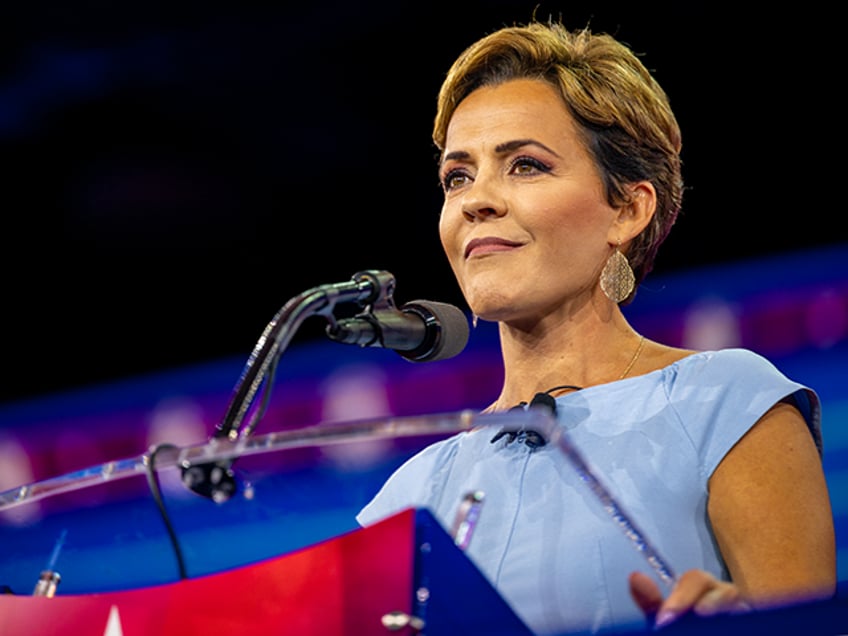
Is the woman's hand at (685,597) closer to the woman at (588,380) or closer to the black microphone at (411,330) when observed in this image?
the woman at (588,380)

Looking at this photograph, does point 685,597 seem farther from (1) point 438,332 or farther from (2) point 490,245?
(2) point 490,245

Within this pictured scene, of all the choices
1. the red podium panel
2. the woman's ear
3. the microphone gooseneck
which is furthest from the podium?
the woman's ear

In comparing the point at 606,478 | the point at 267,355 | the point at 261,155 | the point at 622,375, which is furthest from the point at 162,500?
the point at 261,155

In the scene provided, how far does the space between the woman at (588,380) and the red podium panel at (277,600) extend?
34 centimetres

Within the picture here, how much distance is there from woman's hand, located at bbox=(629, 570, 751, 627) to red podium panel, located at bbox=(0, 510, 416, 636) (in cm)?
21

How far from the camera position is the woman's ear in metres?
2.06

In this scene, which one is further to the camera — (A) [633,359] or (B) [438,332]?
(A) [633,359]

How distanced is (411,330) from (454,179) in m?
0.74

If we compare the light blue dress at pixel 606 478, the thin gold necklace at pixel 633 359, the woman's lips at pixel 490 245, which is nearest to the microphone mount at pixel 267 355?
the light blue dress at pixel 606 478

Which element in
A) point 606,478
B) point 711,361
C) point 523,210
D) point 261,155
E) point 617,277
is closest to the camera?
point 606,478

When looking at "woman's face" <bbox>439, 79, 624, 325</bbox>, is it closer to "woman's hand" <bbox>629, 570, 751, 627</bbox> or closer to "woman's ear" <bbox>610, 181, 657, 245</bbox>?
"woman's ear" <bbox>610, 181, 657, 245</bbox>

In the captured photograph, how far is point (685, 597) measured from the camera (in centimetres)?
98

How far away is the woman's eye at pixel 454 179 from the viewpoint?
2072 mm

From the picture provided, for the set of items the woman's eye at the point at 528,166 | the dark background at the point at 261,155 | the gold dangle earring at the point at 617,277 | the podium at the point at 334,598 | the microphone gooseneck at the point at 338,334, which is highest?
the dark background at the point at 261,155
